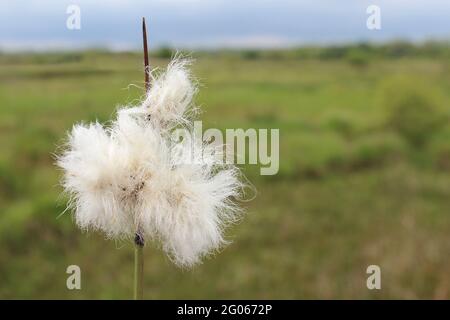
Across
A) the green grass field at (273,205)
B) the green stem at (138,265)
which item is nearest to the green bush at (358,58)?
the green grass field at (273,205)

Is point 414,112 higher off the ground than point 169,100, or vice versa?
point 169,100

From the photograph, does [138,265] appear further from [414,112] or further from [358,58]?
[358,58]

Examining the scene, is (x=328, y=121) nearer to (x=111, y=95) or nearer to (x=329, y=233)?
(x=111, y=95)

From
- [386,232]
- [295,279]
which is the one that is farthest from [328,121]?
[295,279]

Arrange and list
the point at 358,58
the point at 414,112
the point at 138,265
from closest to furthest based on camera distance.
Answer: the point at 138,265 → the point at 414,112 → the point at 358,58
